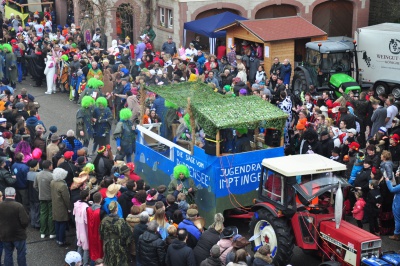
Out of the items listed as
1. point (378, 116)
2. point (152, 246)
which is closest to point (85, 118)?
point (152, 246)

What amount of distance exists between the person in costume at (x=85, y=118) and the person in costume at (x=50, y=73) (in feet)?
24.2

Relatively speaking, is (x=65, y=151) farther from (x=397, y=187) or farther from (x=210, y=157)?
(x=397, y=187)

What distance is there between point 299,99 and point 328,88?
7.32ft

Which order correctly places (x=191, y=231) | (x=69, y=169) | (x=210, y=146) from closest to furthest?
(x=191, y=231), (x=210, y=146), (x=69, y=169)

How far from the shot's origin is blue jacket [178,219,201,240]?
11.3 metres

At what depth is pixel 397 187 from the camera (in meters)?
12.9

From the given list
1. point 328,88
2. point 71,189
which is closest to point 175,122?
point 71,189

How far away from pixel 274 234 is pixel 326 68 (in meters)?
11.5

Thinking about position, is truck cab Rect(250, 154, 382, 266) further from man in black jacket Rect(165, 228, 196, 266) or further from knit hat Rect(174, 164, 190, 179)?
knit hat Rect(174, 164, 190, 179)

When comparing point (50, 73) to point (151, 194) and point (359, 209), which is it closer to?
point (151, 194)

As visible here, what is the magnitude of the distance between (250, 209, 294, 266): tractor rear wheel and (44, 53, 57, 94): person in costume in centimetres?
1387

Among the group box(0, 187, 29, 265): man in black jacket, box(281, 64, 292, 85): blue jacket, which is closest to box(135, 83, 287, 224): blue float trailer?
box(0, 187, 29, 265): man in black jacket

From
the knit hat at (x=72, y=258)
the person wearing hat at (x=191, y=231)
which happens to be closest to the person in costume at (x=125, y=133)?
the person wearing hat at (x=191, y=231)

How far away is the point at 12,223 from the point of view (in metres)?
11.8
